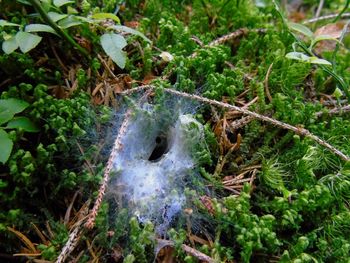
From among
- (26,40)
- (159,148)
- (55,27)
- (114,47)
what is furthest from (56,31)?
(159,148)

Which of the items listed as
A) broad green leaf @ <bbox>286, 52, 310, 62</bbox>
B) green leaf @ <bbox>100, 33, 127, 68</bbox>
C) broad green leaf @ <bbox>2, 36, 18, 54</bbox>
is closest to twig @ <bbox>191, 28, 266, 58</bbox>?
broad green leaf @ <bbox>286, 52, 310, 62</bbox>

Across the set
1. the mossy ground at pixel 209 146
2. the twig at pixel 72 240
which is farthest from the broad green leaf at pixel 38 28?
the twig at pixel 72 240

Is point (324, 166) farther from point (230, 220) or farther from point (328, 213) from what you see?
point (230, 220)

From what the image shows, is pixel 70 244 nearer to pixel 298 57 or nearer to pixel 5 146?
pixel 5 146

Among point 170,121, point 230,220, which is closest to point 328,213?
point 230,220

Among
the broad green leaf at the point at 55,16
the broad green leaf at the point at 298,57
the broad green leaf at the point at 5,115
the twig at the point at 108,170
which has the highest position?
the broad green leaf at the point at 55,16

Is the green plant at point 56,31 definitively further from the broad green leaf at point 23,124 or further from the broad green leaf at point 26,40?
the broad green leaf at point 23,124

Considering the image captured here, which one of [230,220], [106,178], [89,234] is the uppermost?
[106,178]
